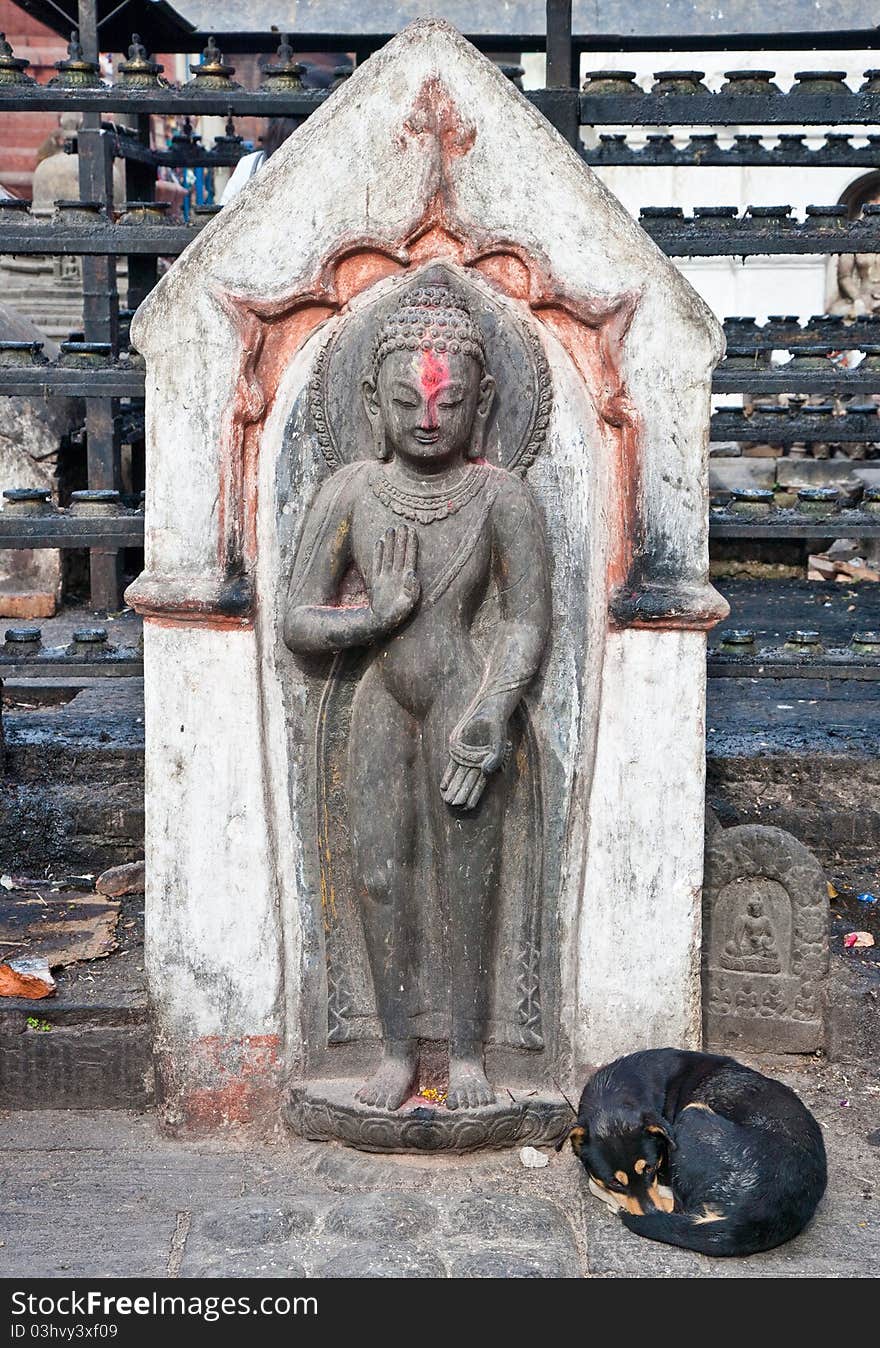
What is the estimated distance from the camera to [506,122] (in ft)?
12.7

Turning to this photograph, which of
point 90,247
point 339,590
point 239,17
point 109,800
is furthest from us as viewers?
point 239,17

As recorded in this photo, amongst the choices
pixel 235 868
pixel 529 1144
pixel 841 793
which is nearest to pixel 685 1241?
pixel 529 1144

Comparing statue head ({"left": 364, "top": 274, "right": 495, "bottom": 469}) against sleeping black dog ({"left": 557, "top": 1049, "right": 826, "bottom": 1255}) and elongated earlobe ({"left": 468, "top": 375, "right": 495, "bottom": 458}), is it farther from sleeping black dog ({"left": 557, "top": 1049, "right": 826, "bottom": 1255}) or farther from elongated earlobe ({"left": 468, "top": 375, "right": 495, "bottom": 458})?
sleeping black dog ({"left": 557, "top": 1049, "right": 826, "bottom": 1255})

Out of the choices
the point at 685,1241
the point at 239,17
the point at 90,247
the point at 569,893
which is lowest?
the point at 685,1241

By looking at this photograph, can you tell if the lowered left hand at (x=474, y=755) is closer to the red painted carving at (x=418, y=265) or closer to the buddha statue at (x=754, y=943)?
the red painted carving at (x=418, y=265)

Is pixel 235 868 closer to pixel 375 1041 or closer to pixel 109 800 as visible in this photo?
pixel 375 1041

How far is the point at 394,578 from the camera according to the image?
3830 mm

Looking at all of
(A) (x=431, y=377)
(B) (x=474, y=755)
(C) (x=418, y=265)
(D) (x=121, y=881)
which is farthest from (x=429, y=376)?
(D) (x=121, y=881)

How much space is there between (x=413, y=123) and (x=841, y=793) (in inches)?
124

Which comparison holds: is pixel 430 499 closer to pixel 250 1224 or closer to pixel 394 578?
pixel 394 578

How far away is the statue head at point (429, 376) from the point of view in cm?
376

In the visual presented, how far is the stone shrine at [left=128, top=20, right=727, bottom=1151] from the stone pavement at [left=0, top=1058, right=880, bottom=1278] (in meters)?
0.12

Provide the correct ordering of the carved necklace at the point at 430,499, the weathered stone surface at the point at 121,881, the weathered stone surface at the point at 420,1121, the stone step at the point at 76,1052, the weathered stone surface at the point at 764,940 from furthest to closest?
1. the weathered stone surface at the point at 121,881
2. the weathered stone surface at the point at 764,940
3. the stone step at the point at 76,1052
4. the weathered stone surface at the point at 420,1121
5. the carved necklace at the point at 430,499

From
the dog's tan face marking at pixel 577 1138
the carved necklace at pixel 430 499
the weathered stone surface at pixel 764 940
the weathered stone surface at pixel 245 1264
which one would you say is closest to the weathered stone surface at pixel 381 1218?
the weathered stone surface at pixel 245 1264
